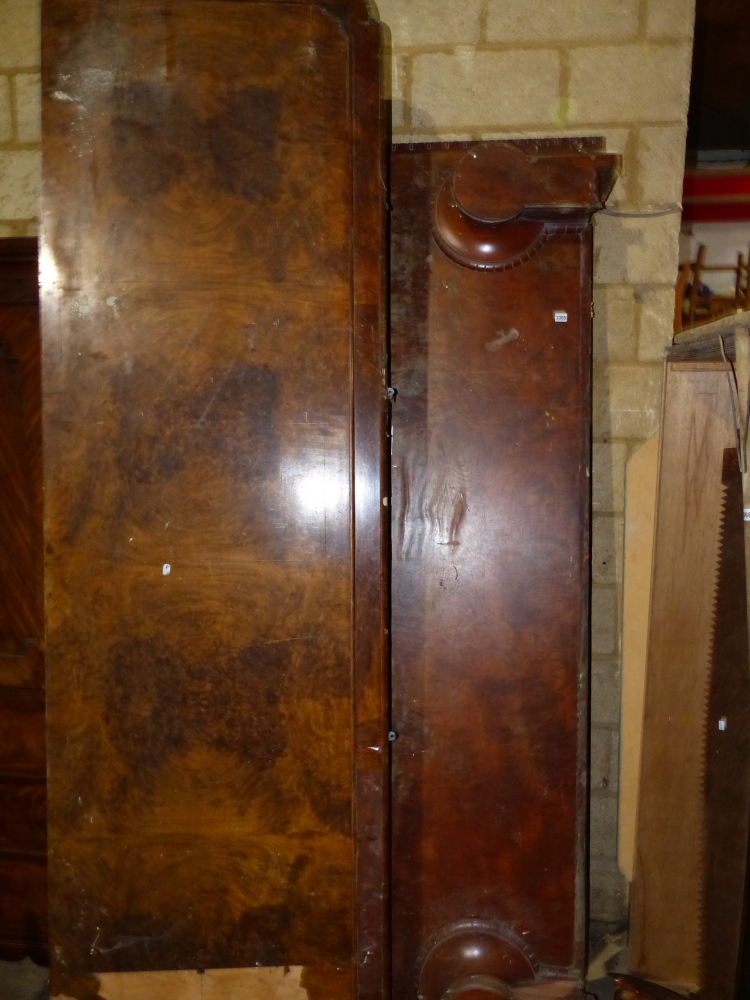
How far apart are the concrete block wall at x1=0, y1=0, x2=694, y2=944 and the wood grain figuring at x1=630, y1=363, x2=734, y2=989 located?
110 mm

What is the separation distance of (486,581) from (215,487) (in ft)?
2.21

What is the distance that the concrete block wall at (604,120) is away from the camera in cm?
177

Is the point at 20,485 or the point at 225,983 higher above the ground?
the point at 20,485

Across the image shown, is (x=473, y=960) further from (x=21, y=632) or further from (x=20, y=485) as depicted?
(x=20, y=485)

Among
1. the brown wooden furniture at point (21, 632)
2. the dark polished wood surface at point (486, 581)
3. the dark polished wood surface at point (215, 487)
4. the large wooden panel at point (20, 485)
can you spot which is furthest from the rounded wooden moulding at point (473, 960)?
the large wooden panel at point (20, 485)

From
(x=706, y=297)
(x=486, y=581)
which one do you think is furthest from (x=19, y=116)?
(x=706, y=297)

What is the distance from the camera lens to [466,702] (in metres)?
1.70

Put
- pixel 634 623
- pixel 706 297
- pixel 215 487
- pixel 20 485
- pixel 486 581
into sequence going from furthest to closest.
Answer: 1. pixel 706 297
2. pixel 20 485
3. pixel 634 623
4. pixel 486 581
5. pixel 215 487

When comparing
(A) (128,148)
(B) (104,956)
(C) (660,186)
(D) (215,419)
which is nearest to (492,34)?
(C) (660,186)

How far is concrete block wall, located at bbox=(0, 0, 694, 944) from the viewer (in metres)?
1.77

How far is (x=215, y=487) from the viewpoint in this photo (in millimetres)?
1560

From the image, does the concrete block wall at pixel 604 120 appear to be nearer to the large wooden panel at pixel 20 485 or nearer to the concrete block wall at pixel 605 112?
the concrete block wall at pixel 605 112

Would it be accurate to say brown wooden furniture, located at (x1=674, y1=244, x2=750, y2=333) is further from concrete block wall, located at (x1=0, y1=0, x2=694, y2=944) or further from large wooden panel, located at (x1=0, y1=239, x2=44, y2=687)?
large wooden panel, located at (x1=0, y1=239, x2=44, y2=687)

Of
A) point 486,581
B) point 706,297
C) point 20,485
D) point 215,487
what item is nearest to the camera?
point 215,487
